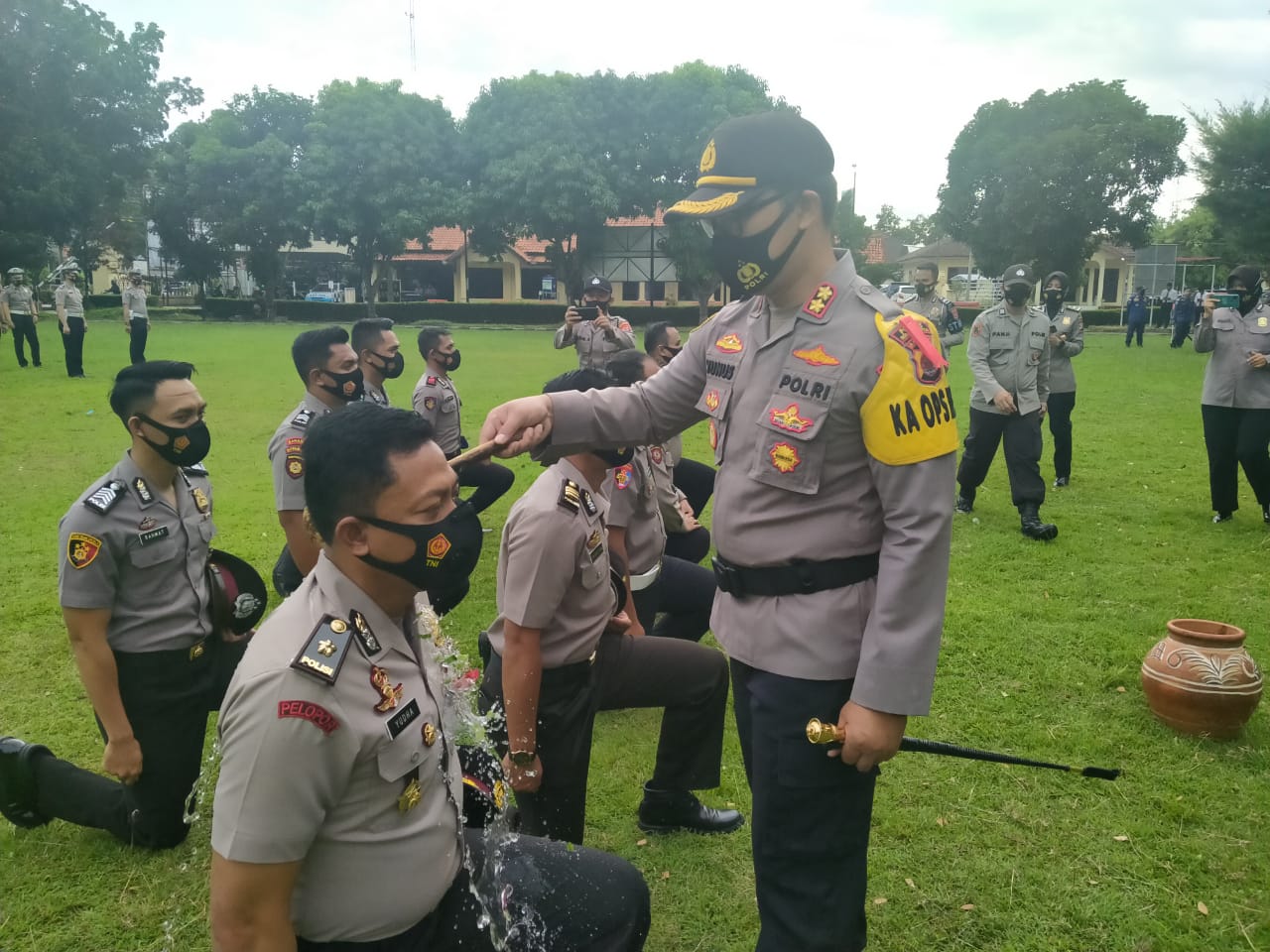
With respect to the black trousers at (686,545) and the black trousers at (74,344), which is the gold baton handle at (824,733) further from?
the black trousers at (74,344)

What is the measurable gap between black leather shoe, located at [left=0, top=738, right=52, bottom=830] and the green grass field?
12 centimetres

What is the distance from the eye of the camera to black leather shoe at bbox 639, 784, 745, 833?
12.9 ft

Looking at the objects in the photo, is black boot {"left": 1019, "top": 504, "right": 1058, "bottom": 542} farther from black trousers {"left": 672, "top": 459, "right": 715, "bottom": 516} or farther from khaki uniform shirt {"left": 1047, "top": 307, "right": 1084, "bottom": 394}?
black trousers {"left": 672, "top": 459, "right": 715, "bottom": 516}

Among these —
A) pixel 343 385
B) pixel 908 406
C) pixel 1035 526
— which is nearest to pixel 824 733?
pixel 908 406

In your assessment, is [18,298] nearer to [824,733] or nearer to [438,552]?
[438,552]

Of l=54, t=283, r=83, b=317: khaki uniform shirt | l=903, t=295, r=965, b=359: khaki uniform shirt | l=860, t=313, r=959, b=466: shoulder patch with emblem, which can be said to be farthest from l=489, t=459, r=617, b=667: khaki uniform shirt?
l=54, t=283, r=83, b=317: khaki uniform shirt

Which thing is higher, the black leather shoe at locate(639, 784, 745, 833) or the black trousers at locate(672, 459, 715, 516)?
the black trousers at locate(672, 459, 715, 516)

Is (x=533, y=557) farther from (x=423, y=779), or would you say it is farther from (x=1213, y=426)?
(x=1213, y=426)

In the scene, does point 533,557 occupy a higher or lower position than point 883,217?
lower

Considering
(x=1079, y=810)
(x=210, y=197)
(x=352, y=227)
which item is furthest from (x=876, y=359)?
(x=210, y=197)

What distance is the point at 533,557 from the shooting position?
319cm

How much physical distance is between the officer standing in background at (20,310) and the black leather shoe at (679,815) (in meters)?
19.1

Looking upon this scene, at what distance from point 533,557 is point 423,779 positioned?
112cm

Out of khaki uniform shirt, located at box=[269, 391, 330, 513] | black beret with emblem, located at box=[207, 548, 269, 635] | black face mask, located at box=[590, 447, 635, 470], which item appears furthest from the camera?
khaki uniform shirt, located at box=[269, 391, 330, 513]
